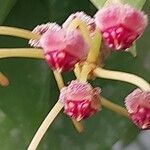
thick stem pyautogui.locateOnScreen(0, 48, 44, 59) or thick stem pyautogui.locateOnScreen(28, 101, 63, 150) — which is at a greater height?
thick stem pyautogui.locateOnScreen(0, 48, 44, 59)

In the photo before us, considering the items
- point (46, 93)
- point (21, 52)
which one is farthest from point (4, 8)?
point (21, 52)

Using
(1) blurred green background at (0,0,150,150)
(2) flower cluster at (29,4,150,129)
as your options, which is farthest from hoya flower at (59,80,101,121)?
(1) blurred green background at (0,0,150,150)

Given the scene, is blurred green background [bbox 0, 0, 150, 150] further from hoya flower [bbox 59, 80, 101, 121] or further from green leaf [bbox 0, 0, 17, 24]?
hoya flower [bbox 59, 80, 101, 121]

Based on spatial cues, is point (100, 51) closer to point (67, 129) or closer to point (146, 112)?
point (146, 112)

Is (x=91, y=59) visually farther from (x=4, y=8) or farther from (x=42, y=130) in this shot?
(x=4, y=8)

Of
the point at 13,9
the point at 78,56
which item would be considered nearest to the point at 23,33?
the point at 78,56

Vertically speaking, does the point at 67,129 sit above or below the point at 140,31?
below

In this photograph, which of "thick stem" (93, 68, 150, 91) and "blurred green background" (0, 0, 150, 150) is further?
"blurred green background" (0, 0, 150, 150)

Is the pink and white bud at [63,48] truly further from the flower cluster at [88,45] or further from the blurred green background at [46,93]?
the blurred green background at [46,93]
